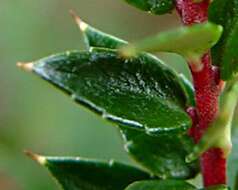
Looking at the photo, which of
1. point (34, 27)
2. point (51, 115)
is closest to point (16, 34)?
point (34, 27)

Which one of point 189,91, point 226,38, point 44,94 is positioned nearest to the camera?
point 226,38

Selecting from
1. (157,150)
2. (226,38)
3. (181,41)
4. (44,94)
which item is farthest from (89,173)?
(44,94)

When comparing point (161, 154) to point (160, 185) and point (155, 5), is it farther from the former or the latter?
point (155, 5)

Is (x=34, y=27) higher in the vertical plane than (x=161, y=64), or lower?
lower

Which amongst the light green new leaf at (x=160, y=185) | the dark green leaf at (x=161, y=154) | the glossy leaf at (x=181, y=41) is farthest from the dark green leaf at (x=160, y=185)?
the glossy leaf at (x=181, y=41)

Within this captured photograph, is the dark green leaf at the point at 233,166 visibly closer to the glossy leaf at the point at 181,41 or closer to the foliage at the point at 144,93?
the foliage at the point at 144,93

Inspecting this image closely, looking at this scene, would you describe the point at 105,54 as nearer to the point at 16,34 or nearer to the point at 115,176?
the point at 115,176
